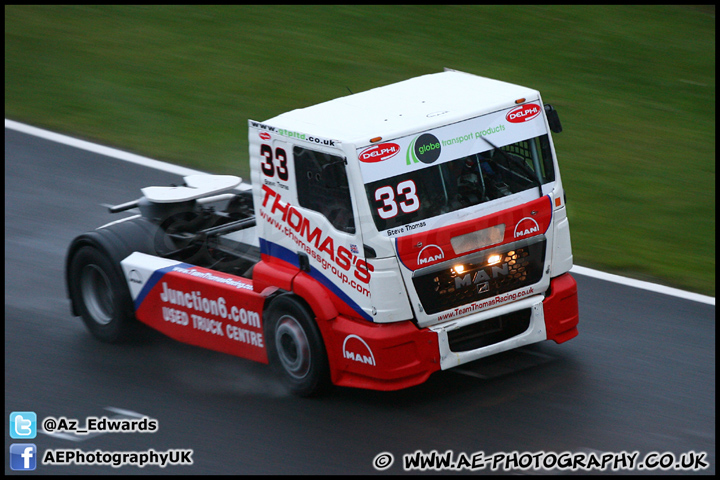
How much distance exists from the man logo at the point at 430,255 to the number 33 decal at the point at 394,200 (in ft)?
0.97

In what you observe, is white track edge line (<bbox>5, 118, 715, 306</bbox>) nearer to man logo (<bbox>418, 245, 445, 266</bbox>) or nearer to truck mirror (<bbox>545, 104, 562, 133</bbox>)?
truck mirror (<bbox>545, 104, 562, 133</bbox>)

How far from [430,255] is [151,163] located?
6.69 meters

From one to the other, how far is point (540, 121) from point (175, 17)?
450 inches

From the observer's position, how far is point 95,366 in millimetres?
8688

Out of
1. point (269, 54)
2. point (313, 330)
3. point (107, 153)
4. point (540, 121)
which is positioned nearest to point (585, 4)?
point (269, 54)

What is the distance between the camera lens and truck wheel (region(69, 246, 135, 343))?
8859 millimetres

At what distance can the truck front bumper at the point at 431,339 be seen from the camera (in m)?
7.15

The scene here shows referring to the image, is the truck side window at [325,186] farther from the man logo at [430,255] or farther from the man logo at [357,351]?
the man logo at [357,351]

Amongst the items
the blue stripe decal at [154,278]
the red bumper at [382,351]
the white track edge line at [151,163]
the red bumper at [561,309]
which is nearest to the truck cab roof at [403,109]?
the red bumper at [382,351]

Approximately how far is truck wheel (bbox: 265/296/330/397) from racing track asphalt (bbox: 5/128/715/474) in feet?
0.55

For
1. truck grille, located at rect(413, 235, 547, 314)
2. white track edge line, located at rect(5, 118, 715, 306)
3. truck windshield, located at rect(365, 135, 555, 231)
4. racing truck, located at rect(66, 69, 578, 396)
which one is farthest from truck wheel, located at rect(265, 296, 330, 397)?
white track edge line, located at rect(5, 118, 715, 306)

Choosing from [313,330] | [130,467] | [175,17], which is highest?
[175,17]

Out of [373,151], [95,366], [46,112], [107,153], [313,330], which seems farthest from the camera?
[46,112]

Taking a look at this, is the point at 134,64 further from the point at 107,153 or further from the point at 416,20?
the point at 416,20
